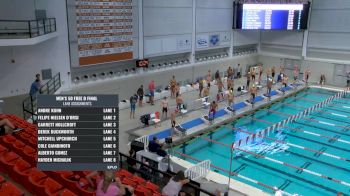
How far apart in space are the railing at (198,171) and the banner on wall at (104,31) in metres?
8.37

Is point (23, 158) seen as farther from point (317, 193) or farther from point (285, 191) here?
point (317, 193)

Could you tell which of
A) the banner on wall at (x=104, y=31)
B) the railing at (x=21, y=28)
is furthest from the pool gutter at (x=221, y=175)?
the railing at (x=21, y=28)

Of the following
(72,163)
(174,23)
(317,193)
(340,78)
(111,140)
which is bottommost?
(317,193)

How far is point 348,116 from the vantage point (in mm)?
16656

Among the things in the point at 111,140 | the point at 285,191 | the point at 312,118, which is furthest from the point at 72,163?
the point at 312,118

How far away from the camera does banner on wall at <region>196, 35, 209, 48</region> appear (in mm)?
21464

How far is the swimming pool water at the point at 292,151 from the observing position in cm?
1059

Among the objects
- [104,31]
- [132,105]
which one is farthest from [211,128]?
[104,31]

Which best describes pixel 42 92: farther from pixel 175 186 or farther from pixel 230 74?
pixel 230 74

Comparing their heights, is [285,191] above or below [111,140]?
below

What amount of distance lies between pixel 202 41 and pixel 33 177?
17153 mm

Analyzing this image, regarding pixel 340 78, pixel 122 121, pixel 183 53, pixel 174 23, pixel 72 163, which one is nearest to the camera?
pixel 72 163

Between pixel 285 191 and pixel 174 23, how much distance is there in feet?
41.7

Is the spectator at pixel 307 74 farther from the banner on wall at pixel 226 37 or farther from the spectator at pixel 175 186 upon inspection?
the spectator at pixel 175 186
